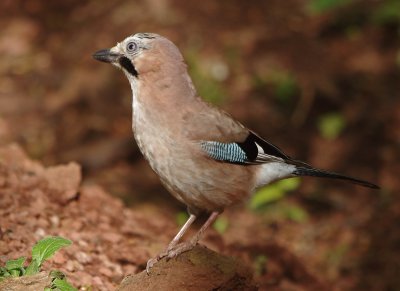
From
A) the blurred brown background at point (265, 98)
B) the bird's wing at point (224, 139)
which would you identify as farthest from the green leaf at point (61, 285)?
the blurred brown background at point (265, 98)

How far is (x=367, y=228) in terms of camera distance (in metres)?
8.54

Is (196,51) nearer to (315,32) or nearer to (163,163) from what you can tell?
(315,32)

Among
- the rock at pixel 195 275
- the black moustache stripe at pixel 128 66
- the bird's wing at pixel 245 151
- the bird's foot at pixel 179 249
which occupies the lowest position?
the rock at pixel 195 275

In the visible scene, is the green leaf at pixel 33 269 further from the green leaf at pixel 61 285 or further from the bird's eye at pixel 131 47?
the bird's eye at pixel 131 47

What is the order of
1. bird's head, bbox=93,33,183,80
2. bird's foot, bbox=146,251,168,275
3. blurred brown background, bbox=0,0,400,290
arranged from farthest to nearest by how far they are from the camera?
1. blurred brown background, bbox=0,0,400,290
2. bird's head, bbox=93,33,183,80
3. bird's foot, bbox=146,251,168,275

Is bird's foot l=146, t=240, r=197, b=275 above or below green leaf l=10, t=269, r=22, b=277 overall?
below

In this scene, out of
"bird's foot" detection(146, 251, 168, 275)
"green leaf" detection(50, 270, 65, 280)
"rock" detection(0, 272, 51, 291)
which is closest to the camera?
"rock" detection(0, 272, 51, 291)

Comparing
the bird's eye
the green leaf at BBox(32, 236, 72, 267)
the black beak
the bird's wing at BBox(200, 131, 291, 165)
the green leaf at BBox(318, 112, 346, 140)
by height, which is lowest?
the green leaf at BBox(32, 236, 72, 267)

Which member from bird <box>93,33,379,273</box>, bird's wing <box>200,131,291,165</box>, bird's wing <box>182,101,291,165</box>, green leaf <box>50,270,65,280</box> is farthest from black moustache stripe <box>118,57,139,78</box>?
green leaf <box>50,270,65,280</box>

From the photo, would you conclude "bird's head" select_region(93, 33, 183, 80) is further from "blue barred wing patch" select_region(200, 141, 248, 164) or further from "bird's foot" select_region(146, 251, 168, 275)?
"bird's foot" select_region(146, 251, 168, 275)

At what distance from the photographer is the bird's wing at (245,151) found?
5266 mm

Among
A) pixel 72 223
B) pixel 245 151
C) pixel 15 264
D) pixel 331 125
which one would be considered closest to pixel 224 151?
pixel 245 151

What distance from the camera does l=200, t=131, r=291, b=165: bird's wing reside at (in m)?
5.27

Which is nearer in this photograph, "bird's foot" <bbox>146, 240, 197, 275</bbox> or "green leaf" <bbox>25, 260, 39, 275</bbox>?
"green leaf" <bbox>25, 260, 39, 275</bbox>
